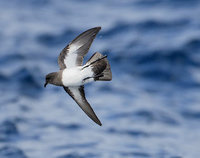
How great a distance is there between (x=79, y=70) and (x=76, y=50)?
0.51 meters

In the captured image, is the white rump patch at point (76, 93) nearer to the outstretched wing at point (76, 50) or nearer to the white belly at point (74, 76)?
the outstretched wing at point (76, 50)

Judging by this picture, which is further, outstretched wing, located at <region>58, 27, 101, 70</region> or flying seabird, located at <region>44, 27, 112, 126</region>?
outstretched wing, located at <region>58, 27, 101, 70</region>

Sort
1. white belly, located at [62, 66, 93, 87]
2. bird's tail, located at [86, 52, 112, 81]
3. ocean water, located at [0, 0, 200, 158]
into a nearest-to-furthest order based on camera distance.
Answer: white belly, located at [62, 66, 93, 87], bird's tail, located at [86, 52, 112, 81], ocean water, located at [0, 0, 200, 158]

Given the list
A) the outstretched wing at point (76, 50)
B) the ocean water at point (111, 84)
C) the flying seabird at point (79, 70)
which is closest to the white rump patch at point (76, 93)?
the flying seabird at point (79, 70)

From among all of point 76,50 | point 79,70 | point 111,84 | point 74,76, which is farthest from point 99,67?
point 111,84

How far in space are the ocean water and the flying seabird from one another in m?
3.88

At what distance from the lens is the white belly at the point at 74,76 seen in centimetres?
707

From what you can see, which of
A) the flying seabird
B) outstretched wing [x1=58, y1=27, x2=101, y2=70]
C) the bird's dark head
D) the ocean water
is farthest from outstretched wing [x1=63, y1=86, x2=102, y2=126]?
the ocean water

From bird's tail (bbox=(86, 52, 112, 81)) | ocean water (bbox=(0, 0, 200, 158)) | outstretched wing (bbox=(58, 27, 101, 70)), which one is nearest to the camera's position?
bird's tail (bbox=(86, 52, 112, 81))

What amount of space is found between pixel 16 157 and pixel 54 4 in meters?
9.99

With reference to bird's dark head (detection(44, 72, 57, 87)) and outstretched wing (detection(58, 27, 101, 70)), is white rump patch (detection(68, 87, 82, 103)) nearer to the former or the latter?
outstretched wing (detection(58, 27, 101, 70))

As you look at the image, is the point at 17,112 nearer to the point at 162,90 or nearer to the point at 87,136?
the point at 87,136

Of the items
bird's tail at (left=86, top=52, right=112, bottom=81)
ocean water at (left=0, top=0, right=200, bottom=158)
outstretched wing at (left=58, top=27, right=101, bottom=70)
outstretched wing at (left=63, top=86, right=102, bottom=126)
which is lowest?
outstretched wing at (left=63, top=86, right=102, bottom=126)

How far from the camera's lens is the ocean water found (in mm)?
12125
